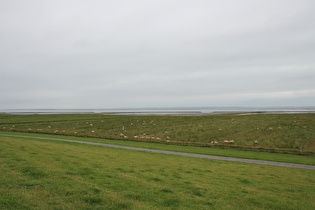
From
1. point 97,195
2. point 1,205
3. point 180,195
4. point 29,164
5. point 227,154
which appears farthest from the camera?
point 227,154

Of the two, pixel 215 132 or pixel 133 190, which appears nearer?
pixel 133 190

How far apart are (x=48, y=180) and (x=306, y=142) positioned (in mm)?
35254

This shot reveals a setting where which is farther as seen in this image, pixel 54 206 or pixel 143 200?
pixel 143 200

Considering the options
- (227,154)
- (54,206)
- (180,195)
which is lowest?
(227,154)

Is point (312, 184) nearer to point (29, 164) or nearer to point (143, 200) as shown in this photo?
point (143, 200)

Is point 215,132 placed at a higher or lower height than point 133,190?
lower

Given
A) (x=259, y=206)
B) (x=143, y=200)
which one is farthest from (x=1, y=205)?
(x=259, y=206)

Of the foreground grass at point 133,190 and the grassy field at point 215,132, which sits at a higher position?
the foreground grass at point 133,190

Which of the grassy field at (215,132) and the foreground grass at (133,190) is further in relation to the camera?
the grassy field at (215,132)

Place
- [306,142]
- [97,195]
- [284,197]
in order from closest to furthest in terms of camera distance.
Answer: [97,195] < [284,197] < [306,142]

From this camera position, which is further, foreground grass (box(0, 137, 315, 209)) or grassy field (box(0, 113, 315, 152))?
grassy field (box(0, 113, 315, 152))

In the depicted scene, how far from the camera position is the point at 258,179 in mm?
13445

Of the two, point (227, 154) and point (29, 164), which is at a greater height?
point (29, 164)

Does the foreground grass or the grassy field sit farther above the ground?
the foreground grass
